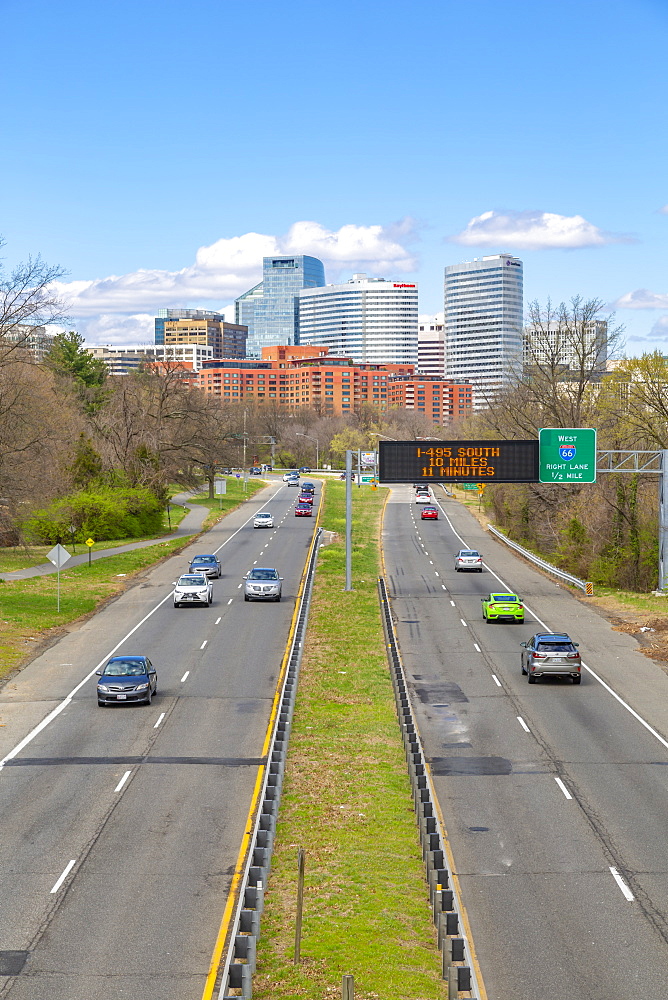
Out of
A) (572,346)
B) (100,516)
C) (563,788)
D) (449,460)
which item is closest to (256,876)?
(563,788)

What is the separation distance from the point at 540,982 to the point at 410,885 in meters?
3.55

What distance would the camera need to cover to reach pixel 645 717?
28484 mm

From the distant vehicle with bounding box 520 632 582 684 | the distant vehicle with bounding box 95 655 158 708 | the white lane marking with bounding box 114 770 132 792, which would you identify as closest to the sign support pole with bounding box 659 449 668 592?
the distant vehicle with bounding box 520 632 582 684

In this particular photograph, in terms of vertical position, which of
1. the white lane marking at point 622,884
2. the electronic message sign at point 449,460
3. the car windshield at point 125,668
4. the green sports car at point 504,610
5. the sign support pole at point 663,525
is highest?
the electronic message sign at point 449,460

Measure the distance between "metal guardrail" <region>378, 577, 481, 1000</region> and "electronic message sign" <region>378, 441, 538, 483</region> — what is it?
22453mm

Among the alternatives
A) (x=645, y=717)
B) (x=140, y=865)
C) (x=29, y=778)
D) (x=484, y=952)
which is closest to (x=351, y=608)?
(x=645, y=717)

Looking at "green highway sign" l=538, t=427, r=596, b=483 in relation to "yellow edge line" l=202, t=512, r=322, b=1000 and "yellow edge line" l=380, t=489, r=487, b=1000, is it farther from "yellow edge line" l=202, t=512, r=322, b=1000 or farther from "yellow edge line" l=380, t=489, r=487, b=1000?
"yellow edge line" l=380, t=489, r=487, b=1000

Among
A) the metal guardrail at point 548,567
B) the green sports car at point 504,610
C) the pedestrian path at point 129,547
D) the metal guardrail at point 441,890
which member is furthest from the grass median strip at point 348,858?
the pedestrian path at point 129,547

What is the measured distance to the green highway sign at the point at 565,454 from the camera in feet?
156

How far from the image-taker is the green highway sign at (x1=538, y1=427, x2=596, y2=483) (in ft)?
156

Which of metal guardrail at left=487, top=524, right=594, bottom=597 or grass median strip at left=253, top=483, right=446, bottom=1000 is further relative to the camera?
metal guardrail at left=487, top=524, right=594, bottom=597

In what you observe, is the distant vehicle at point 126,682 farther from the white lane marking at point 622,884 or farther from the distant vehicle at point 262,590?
the distant vehicle at point 262,590

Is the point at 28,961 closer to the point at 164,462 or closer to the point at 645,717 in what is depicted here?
the point at 645,717

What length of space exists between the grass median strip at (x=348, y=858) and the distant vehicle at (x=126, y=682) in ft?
13.9
